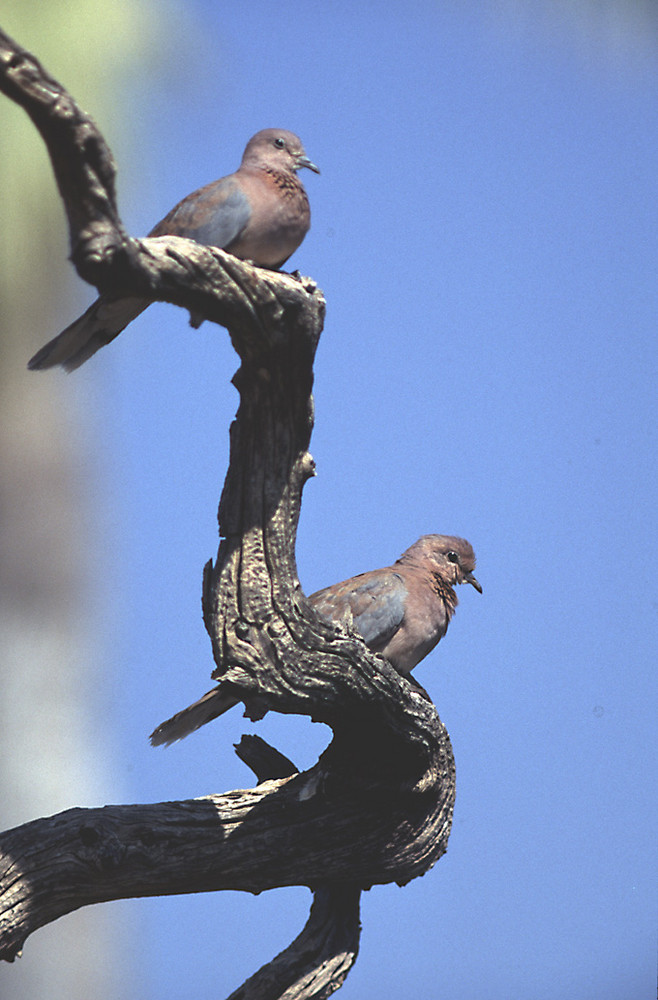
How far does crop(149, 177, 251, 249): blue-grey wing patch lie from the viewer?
10.7 ft

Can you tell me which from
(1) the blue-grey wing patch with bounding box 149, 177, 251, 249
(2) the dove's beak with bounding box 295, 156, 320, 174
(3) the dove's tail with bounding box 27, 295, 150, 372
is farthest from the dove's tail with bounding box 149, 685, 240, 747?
(2) the dove's beak with bounding box 295, 156, 320, 174

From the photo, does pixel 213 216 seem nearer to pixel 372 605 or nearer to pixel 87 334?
pixel 87 334

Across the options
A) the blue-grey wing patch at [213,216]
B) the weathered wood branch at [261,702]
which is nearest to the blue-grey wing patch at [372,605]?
the weathered wood branch at [261,702]

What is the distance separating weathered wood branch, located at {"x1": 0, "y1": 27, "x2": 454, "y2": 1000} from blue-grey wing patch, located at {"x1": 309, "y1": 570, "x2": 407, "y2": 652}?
48 centimetres

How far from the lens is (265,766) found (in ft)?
12.3

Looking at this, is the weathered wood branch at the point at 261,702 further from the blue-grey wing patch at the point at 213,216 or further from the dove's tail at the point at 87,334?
the blue-grey wing patch at the point at 213,216

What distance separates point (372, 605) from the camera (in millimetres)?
3963

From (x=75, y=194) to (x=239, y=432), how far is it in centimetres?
92

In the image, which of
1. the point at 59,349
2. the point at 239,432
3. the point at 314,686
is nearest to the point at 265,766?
the point at 314,686

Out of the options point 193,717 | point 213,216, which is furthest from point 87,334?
point 193,717

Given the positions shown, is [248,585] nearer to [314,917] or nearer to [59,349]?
[59,349]

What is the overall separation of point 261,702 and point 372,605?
1057mm

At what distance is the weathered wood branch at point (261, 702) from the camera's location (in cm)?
235

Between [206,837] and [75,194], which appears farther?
[206,837]
